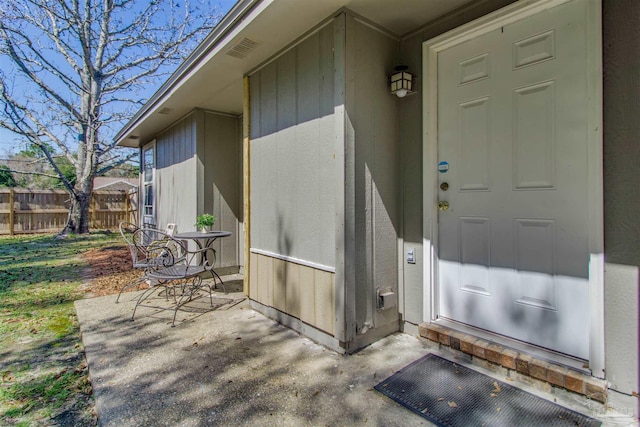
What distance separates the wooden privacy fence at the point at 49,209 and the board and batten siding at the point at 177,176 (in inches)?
261

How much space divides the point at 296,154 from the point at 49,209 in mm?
12906

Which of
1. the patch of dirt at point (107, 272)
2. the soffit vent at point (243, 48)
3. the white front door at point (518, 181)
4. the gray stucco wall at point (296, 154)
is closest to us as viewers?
the white front door at point (518, 181)

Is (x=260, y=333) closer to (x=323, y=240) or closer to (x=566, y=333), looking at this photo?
(x=323, y=240)

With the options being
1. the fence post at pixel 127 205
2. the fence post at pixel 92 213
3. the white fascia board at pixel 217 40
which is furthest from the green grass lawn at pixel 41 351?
the fence post at pixel 127 205

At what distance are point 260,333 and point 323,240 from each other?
102 centimetres

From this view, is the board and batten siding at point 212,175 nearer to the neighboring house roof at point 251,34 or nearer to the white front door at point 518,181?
the neighboring house roof at point 251,34

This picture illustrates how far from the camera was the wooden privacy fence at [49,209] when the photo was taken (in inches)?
423

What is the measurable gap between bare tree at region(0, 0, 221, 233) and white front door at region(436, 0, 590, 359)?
35.9 ft

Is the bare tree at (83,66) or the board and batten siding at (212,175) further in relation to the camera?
the bare tree at (83,66)

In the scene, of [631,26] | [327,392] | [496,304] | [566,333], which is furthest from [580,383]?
[631,26]

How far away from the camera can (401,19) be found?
249cm

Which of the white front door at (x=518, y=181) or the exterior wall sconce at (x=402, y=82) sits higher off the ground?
the exterior wall sconce at (x=402, y=82)

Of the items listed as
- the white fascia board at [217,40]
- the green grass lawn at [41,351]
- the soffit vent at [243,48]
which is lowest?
the green grass lawn at [41,351]

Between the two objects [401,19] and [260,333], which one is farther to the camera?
[260,333]
